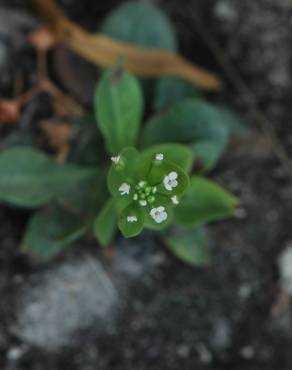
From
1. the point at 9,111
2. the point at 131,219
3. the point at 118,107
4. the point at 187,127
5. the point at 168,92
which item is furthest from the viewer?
the point at 168,92

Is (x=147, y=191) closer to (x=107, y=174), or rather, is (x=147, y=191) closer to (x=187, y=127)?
(x=107, y=174)

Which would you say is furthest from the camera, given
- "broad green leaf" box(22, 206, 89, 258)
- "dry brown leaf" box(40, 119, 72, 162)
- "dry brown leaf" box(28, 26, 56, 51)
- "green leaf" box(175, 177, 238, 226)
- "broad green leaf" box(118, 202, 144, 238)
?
"dry brown leaf" box(28, 26, 56, 51)

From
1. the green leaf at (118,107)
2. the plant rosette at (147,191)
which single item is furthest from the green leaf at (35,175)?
the plant rosette at (147,191)

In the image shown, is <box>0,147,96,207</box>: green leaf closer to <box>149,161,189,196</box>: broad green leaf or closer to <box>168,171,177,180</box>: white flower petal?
<box>149,161,189,196</box>: broad green leaf

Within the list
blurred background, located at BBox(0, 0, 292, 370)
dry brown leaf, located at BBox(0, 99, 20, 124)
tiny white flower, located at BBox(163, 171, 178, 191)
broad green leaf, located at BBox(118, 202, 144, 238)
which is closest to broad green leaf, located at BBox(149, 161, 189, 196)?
tiny white flower, located at BBox(163, 171, 178, 191)

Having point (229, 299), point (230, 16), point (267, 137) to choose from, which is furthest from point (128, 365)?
point (230, 16)

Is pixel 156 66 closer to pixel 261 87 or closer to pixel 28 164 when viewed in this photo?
pixel 261 87

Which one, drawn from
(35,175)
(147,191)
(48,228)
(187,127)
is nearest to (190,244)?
(187,127)
